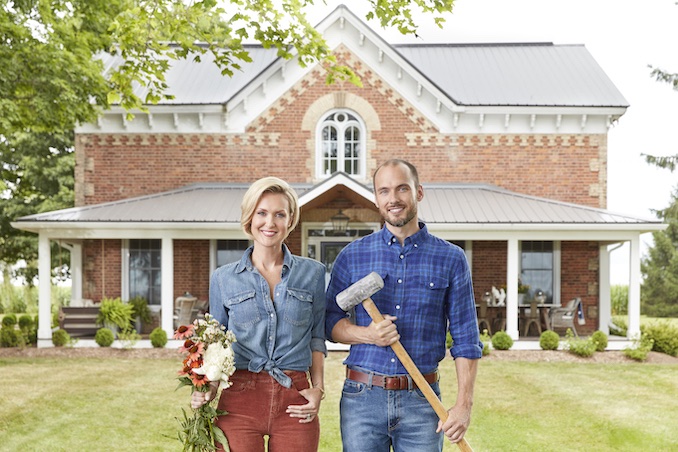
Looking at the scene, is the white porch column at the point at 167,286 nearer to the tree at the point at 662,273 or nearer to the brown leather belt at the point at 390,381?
the brown leather belt at the point at 390,381

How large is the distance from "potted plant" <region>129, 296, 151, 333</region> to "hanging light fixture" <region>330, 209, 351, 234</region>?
194 inches

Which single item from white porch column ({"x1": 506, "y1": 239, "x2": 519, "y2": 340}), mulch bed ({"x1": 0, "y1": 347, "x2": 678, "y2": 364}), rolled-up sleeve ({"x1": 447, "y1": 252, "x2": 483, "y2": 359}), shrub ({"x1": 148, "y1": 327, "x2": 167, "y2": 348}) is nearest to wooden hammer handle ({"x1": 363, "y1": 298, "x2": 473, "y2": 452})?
rolled-up sleeve ({"x1": 447, "y1": 252, "x2": 483, "y2": 359})

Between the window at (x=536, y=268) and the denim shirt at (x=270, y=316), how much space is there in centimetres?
Answer: 1401

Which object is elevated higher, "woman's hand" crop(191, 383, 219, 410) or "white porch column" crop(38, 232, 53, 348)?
"woman's hand" crop(191, 383, 219, 410)

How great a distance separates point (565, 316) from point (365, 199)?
542 cm

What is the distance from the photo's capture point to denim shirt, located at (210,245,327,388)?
303 centimetres

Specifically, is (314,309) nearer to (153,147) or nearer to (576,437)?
(576,437)

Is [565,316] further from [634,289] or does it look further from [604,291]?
[604,291]

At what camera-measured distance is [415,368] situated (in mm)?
3051

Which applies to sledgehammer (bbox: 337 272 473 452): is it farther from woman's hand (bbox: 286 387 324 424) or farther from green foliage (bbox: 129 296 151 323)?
green foliage (bbox: 129 296 151 323)

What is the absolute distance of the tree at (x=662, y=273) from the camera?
27344mm

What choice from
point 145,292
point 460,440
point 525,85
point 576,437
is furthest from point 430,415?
point 525,85

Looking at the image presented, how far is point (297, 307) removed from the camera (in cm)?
307

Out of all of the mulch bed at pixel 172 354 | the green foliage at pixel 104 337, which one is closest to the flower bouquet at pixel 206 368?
the mulch bed at pixel 172 354
